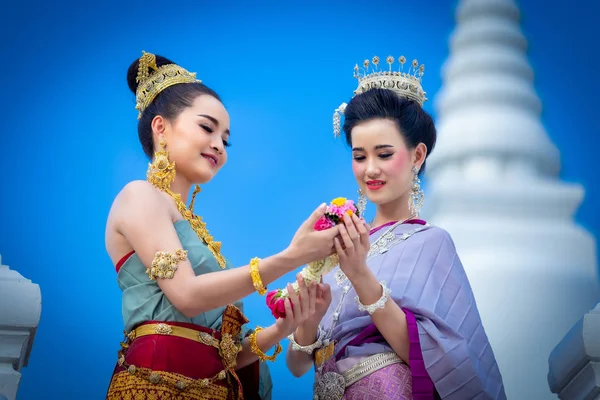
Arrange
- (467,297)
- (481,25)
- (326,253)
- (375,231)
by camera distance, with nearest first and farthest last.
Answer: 1. (326,253)
2. (467,297)
3. (375,231)
4. (481,25)

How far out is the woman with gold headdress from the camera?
224 cm

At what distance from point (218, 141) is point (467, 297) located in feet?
3.23

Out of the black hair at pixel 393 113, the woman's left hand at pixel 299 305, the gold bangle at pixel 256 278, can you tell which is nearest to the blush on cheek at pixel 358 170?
the black hair at pixel 393 113

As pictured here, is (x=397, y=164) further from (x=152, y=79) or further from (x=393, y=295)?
(x=152, y=79)

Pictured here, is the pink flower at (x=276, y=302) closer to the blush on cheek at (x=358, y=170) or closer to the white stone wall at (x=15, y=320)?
the blush on cheek at (x=358, y=170)

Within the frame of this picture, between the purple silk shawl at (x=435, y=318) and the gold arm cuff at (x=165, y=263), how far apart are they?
657mm

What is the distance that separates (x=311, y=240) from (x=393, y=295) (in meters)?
0.52

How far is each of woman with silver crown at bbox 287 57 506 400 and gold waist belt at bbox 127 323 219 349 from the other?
0.36 m

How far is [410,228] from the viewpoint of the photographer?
2.81 metres

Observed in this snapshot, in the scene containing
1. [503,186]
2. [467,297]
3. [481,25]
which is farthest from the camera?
[481,25]

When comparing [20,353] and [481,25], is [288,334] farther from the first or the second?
[481,25]

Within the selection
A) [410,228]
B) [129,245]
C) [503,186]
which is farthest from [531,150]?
[129,245]

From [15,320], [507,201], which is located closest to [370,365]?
[15,320]

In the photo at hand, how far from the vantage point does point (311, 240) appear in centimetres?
218
